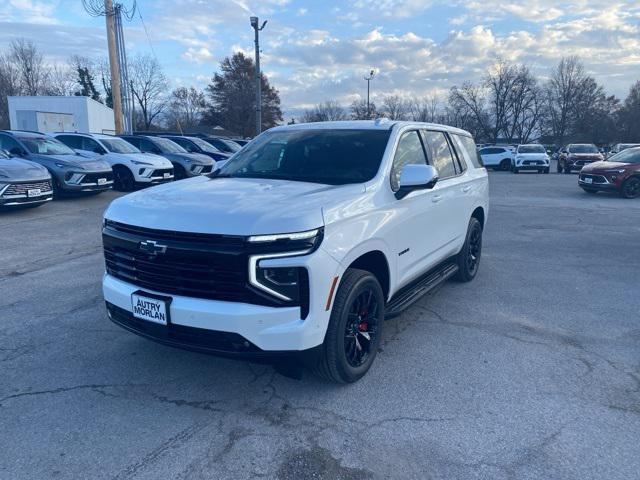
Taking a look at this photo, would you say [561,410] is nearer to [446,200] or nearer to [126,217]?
[446,200]

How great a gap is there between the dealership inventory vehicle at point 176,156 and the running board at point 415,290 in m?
12.9

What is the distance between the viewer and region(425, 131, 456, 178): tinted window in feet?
16.4

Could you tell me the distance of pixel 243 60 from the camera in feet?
226

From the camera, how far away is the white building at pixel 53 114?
34938 mm

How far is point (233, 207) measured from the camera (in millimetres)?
3082

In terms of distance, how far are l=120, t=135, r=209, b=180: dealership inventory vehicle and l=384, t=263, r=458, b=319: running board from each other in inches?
508

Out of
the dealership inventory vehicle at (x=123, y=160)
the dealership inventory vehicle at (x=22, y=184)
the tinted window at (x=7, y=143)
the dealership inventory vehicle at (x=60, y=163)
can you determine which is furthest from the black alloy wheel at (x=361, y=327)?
the tinted window at (x=7, y=143)

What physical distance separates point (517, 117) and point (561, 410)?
8139 cm

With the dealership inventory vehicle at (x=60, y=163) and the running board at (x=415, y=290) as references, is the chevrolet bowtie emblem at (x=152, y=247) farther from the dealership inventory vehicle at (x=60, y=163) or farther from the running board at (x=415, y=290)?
the dealership inventory vehicle at (x=60, y=163)

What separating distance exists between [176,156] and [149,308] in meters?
14.9

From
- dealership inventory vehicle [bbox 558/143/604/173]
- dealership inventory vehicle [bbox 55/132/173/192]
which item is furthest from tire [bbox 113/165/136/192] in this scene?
dealership inventory vehicle [bbox 558/143/604/173]

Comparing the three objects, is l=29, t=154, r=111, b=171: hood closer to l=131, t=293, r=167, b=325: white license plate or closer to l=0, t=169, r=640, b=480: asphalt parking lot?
l=0, t=169, r=640, b=480: asphalt parking lot

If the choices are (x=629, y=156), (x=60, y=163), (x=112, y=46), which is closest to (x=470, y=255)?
(x=60, y=163)

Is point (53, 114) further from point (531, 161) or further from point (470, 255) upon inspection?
point (470, 255)
